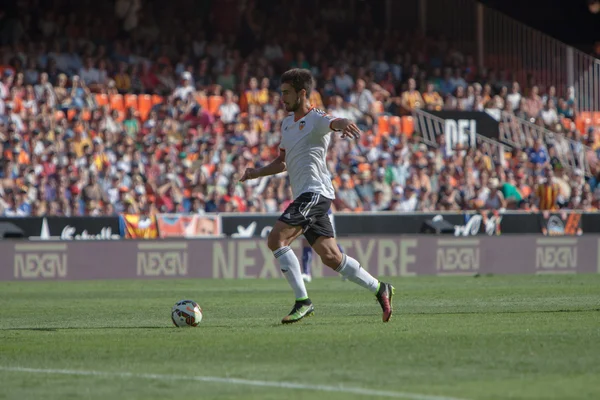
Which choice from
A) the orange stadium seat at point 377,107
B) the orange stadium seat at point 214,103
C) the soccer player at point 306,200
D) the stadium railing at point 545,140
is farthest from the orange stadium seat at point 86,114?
the soccer player at point 306,200

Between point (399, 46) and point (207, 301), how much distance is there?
20.5m

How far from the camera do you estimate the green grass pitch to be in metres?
7.02

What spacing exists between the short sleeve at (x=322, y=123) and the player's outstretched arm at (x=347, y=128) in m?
0.28

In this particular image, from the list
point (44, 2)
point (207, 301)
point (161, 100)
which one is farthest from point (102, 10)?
point (207, 301)

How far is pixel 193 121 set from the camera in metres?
27.6

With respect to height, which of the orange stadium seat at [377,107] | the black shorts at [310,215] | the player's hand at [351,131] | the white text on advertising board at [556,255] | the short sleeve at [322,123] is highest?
the orange stadium seat at [377,107]

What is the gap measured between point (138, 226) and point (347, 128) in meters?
13.8

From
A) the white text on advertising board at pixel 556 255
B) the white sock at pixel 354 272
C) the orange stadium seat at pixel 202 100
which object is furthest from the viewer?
the orange stadium seat at pixel 202 100

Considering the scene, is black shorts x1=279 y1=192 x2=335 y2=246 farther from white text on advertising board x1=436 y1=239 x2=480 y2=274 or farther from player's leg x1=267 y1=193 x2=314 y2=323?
white text on advertising board x1=436 y1=239 x2=480 y2=274

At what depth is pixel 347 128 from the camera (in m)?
10.6

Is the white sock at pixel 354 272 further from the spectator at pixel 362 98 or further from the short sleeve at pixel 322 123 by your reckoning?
the spectator at pixel 362 98

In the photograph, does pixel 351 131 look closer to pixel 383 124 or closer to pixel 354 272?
pixel 354 272

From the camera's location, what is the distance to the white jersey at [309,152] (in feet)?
37.1

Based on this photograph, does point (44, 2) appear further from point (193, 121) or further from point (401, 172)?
point (401, 172)
